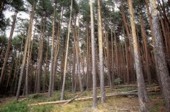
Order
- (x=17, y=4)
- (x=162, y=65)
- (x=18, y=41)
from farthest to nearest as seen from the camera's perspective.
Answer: (x=18, y=41), (x=17, y=4), (x=162, y=65)

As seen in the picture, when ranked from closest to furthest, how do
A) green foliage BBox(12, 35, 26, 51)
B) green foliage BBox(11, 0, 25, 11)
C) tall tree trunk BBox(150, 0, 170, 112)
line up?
tall tree trunk BBox(150, 0, 170, 112) → green foliage BBox(11, 0, 25, 11) → green foliage BBox(12, 35, 26, 51)

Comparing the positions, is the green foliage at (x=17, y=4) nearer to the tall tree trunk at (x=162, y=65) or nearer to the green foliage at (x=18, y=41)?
the green foliage at (x=18, y=41)

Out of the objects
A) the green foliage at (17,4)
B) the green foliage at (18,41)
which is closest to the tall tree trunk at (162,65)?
the green foliage at (17,4)

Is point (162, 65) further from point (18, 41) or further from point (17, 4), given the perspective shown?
point (18, 41)

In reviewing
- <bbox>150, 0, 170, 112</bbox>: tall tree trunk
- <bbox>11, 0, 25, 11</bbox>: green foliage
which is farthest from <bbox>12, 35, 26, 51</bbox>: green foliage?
<bbox>150, 0, 170, 112</bbox>: tall tree trunk

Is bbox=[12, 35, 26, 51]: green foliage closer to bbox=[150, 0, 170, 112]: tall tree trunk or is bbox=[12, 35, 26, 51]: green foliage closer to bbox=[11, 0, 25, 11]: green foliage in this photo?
bbox=[11, 0, 25, 11]: green foliage

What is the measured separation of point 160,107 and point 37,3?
16957mm

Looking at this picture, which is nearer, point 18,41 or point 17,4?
point 17,4

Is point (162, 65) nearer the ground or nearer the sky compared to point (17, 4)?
nearer the ground

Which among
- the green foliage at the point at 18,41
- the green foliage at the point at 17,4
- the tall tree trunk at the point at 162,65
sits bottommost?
the tall tree trunk at the point at 162,65

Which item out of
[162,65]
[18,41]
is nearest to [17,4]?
[18,41]

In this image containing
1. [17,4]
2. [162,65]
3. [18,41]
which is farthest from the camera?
[18,41]

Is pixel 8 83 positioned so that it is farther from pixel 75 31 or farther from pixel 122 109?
pixel 122 109

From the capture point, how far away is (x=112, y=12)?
22.1 m
